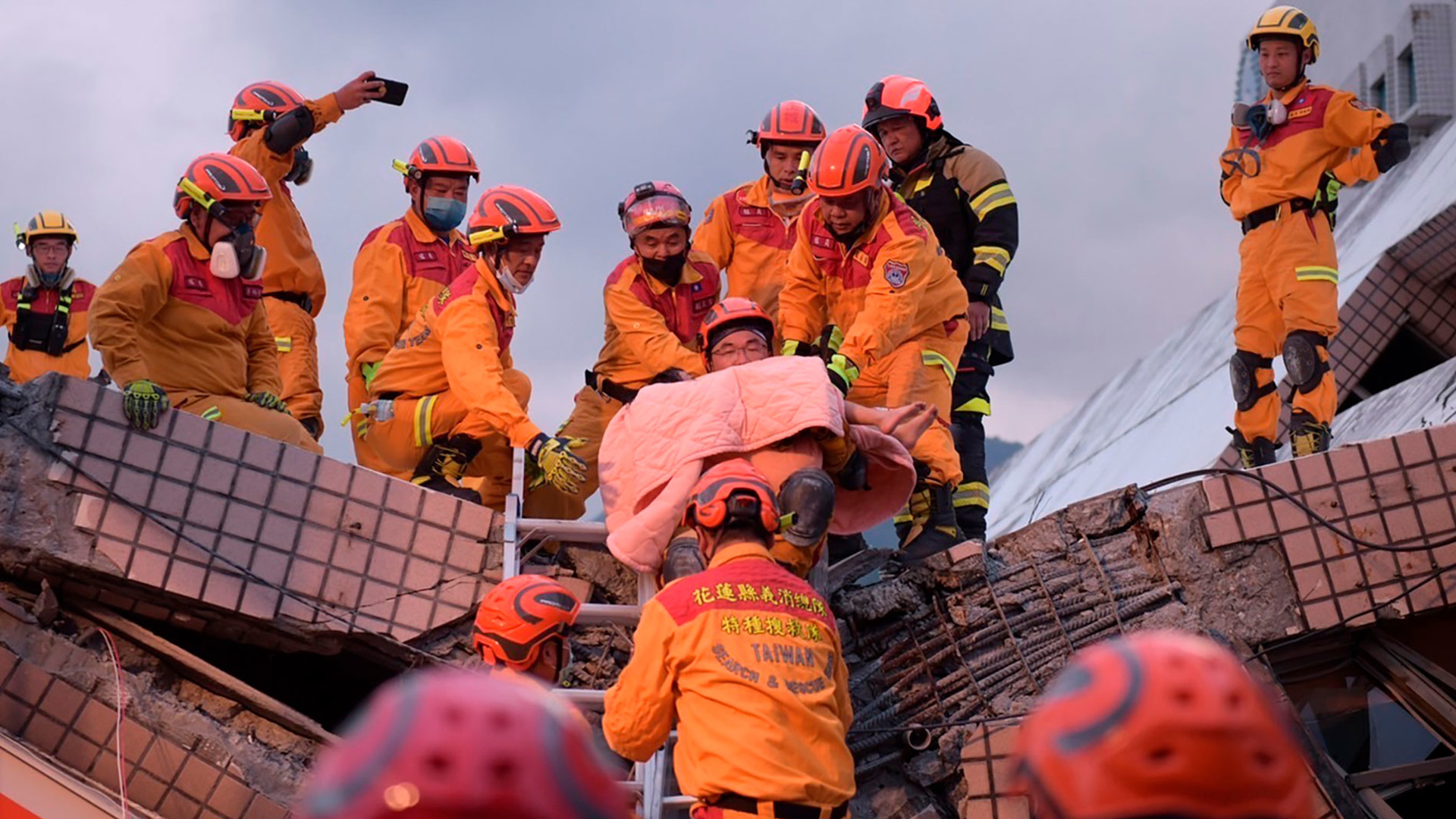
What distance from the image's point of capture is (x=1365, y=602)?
6016 millimetres

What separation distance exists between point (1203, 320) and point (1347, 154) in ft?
20.7

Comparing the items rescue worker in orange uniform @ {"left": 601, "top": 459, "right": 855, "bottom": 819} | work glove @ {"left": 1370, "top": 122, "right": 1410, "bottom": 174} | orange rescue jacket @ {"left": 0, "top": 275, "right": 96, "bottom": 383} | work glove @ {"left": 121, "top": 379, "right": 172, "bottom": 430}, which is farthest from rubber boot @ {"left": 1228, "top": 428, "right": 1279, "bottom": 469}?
orange rescue jacket @ {"left": 0, "top": 275, "right": 96, "bottom": 383}

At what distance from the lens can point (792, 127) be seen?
7.75m

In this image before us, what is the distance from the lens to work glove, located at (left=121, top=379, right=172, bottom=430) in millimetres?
6000

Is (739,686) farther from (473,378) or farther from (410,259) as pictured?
(410,259)

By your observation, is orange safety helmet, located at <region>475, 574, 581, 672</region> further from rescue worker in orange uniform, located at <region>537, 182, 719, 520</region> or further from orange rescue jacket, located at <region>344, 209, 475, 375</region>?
orange rescue jacket, located at <region>344, 209, 475, 375</region>

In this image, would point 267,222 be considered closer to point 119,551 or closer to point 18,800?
point 119,551

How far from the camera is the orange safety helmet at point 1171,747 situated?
171cm

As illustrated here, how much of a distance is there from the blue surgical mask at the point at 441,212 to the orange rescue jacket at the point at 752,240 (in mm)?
1258

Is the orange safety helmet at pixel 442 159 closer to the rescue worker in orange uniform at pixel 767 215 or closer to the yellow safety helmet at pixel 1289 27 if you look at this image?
the rescue worker in orange uniform at pixel 767 215

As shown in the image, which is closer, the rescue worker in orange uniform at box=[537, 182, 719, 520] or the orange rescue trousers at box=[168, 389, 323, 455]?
the orange rescue trousers at box=[168, 389, 323, 455]

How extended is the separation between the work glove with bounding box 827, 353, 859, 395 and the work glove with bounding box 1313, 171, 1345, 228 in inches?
104

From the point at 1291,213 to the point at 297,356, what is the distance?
191 inches

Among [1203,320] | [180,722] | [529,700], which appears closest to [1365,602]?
[180,722]
